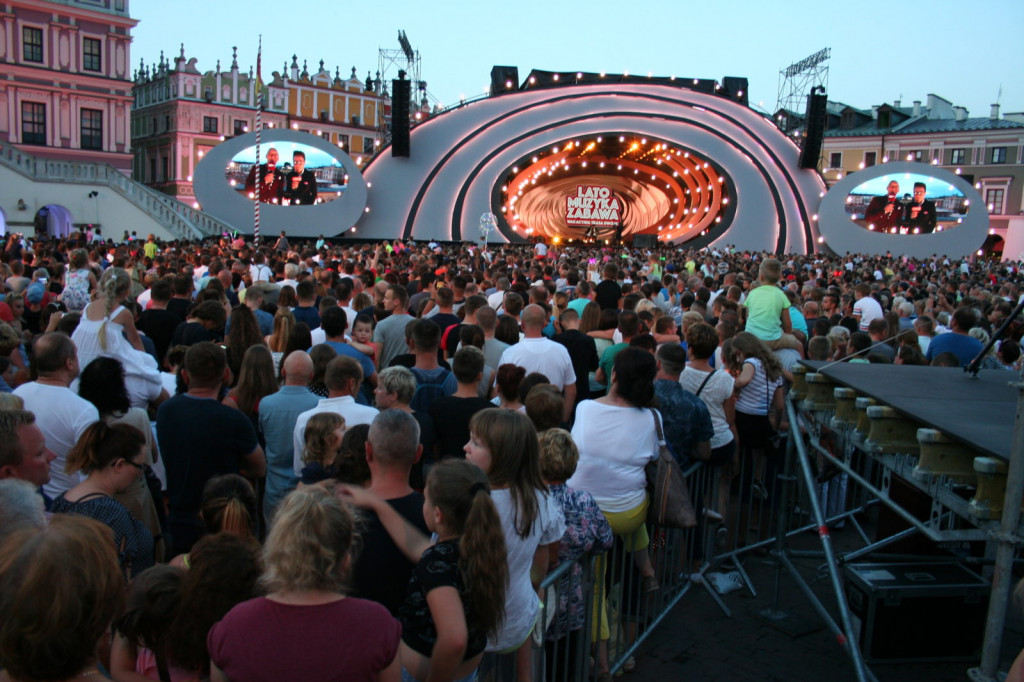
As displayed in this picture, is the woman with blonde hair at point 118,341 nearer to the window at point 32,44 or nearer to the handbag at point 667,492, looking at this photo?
the handbag at point 667,492

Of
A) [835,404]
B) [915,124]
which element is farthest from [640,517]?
[915,124]

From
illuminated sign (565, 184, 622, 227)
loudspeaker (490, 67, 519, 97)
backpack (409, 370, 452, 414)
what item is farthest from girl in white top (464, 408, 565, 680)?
illuminated sign (565, 184, 622, 227)

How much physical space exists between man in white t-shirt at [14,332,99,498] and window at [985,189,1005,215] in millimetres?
63167

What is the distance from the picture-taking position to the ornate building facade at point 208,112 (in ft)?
178

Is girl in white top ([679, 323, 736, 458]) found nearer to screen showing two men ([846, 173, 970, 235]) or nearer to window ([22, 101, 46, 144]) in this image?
screen showing two men ([846, 173, 970, 235])

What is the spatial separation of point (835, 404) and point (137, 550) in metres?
3.94

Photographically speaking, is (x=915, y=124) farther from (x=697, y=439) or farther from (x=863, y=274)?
(x=697, y=439)

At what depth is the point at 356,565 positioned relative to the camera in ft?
10.5

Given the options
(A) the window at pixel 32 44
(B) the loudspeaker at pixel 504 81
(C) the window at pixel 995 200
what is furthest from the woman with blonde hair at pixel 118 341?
(C) the window at pixel 995 200

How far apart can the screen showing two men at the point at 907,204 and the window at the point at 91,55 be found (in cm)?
3619

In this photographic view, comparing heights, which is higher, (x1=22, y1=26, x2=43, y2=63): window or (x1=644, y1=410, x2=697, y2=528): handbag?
(x1=22, y1=26, x2=43, y2=63): window

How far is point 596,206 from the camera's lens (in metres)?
46.4

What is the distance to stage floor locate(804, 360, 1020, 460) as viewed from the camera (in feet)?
10.7

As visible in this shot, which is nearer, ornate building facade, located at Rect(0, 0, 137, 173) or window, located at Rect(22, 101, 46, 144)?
ornate building facade, located at Rect(0, 0, 137, 173)
